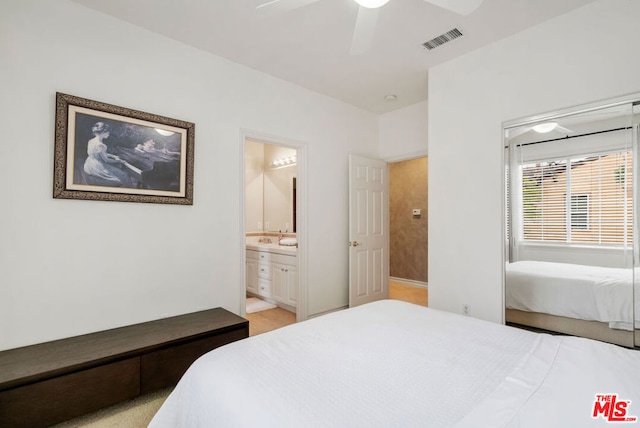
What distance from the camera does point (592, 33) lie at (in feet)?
7.59

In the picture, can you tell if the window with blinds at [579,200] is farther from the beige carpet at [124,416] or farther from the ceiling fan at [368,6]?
the beige carpet at [124,416]

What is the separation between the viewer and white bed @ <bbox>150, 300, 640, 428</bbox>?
0.94 m

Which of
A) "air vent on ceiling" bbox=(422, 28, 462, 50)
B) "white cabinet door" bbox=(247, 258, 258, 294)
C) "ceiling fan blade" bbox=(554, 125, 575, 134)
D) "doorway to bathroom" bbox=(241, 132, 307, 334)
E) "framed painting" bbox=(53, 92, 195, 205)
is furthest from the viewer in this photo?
"white cabinet door" bbox=(247, 258, 258, 294)

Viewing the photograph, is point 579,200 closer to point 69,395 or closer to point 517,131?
point 517,131

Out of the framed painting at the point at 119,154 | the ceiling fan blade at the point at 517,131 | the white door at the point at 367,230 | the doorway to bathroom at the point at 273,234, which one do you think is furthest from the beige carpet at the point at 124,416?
the ceiling fan blade at the point at 517,131

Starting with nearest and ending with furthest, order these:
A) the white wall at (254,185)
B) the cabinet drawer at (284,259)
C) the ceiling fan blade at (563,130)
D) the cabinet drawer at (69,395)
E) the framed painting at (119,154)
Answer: the cabinet drawer at (69,395)
the framed painting at (119,154)
the ceiling fan blade at (563,130)
the cabinet drawer at (284,259)
the white wall at (254,185)

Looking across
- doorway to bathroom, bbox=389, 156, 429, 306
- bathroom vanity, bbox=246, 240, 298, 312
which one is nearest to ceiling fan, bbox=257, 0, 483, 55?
bathroom vanity, bbox=246, 240, 298, 312

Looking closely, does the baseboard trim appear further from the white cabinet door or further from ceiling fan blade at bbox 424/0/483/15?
ceiling fan blade at bbox 424/0/483/15

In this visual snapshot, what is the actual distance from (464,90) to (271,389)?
306 cm

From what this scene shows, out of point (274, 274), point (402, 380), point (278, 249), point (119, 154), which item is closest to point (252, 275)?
point (274, 274)

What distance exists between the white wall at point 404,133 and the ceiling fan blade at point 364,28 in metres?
2.25

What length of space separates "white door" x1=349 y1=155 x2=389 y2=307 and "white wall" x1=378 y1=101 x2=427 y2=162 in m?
0.27

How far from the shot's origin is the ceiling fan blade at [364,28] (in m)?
1.75

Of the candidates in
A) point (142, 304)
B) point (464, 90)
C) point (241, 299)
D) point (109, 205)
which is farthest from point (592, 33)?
point (142, 304)
